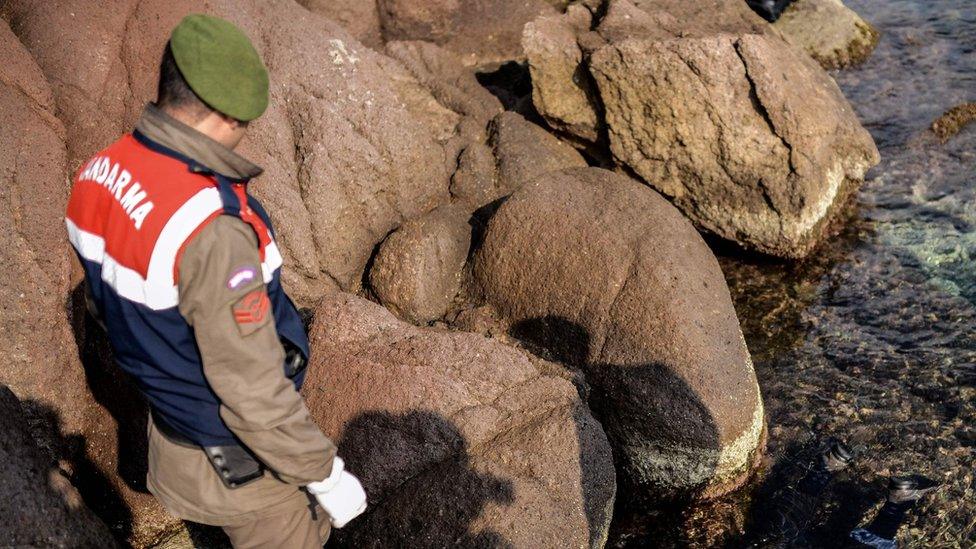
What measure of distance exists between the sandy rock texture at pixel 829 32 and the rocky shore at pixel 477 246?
3445 mm

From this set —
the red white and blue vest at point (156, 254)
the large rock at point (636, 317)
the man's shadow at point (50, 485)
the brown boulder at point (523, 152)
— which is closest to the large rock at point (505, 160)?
the brown boulder at point (523, 152)

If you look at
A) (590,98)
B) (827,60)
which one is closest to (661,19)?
(590,98)

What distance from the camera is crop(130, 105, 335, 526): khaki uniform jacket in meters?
2.37

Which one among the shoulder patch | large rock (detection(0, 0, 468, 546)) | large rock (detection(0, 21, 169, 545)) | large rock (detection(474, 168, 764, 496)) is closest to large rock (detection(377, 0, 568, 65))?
large rock (detection(0, 0, 468, 546))

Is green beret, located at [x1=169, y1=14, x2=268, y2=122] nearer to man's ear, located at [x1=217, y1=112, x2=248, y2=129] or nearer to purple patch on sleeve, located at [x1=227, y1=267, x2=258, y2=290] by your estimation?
man's ear, located at [x1=217, y1=112, x2=248, y2=129]

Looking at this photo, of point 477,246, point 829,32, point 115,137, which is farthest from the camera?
point 829,32

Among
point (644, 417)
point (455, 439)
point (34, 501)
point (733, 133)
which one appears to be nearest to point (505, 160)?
point (733, 133)

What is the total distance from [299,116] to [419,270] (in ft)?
4.25

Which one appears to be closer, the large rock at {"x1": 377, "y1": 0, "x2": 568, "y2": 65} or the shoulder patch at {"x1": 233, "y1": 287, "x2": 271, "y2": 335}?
the shoulder patch at {"x1": 233, "y1": 287, "x2": 271, "y2": 335}

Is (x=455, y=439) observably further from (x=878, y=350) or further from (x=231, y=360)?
(x=878, y=350)

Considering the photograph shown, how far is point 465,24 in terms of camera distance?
8648 millimetres

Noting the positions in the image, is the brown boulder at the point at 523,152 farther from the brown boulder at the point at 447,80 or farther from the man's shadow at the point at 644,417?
the man's shadow at the point at 644,417

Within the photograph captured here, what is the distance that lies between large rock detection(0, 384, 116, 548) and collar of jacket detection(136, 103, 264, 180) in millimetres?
1770

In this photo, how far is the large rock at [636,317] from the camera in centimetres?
453
